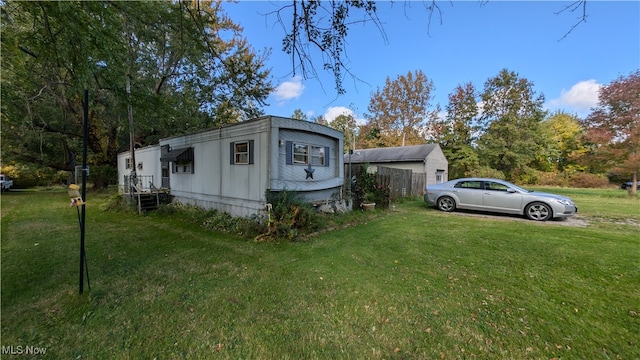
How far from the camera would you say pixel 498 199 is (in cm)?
853

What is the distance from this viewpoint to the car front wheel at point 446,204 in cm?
962

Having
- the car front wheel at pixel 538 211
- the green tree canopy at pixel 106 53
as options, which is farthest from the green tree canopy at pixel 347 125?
the car front wheel at pixel 538 211

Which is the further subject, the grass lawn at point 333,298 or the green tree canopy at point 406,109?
the green tree canopy at point 406,109

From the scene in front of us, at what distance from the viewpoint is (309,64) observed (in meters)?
3.14

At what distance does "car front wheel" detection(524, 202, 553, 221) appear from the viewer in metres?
7.75

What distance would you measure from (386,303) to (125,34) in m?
8.39

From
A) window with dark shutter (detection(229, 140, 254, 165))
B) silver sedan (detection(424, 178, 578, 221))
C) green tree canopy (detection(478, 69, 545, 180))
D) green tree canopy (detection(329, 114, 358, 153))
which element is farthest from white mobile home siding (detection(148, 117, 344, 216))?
green tree canopy (detection(329, 114, 358, 153))

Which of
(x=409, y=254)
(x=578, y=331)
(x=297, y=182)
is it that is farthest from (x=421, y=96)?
(x=578, y=331)

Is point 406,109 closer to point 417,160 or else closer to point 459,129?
point 459,129

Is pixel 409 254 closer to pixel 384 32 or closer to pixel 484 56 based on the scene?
pixel 384 32

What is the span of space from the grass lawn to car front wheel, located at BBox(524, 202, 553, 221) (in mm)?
1766

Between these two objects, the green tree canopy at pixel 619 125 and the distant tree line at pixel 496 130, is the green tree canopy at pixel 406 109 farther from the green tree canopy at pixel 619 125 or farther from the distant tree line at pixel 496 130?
the green tree canopy at pixel 619 125

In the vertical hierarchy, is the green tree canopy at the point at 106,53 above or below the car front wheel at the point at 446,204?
above

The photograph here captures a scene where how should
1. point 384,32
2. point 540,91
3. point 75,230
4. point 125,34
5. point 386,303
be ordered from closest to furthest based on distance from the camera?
point 384,32 → point 386,303 → point 125,34 → point 75,230 → point 540,91
